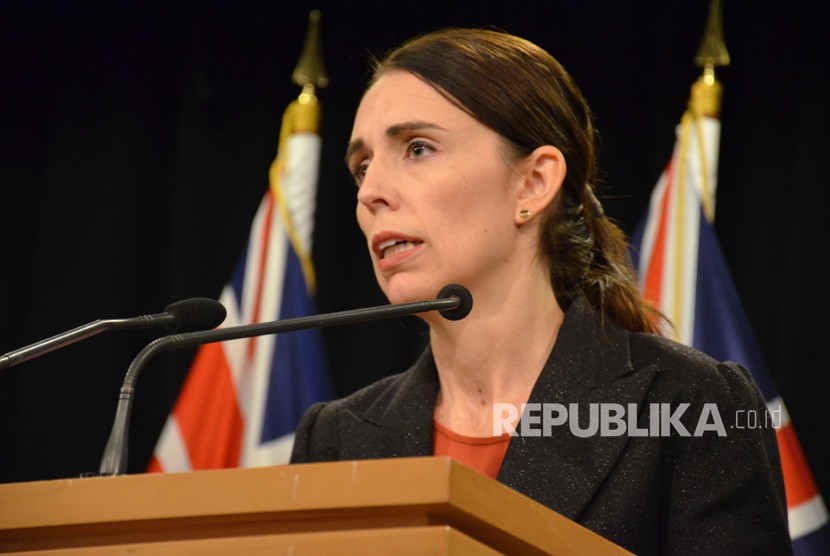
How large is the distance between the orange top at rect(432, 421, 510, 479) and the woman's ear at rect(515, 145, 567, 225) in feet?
1.28

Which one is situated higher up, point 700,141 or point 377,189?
point 700,141

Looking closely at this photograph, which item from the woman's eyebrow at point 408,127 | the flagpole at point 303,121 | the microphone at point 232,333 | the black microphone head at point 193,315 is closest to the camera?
the microphone at point 232,333

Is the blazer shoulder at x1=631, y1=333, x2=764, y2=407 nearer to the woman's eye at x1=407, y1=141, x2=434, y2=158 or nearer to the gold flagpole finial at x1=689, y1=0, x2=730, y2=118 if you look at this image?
the woman's eye at x1=407, y1=141, x2=434, y2=158

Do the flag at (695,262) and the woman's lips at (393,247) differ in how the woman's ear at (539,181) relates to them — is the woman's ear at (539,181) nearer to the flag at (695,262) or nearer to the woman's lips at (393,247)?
the woman's lips at (393,247)

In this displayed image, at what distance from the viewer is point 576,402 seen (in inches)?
75.7

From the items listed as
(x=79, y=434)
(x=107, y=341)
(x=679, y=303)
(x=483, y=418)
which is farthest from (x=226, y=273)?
(x=483, y=418)

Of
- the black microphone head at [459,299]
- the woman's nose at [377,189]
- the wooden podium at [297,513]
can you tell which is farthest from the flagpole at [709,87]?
the wooden podium at [297,513]

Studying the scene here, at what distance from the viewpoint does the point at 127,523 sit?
1168 millimetres

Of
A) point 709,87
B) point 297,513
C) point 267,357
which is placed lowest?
point 297,513

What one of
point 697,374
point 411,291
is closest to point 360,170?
point 411,291

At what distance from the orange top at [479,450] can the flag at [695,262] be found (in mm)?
1075

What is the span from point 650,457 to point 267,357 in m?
1.72

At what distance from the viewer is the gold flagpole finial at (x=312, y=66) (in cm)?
340

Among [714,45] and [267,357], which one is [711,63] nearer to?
[714,45]
